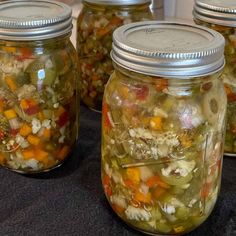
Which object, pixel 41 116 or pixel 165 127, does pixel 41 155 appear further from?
pixel 165 127

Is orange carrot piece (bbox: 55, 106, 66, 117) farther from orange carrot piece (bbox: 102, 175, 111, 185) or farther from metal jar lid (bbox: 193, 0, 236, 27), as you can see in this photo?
metal jar lid (bbox: 193, 0, 236, 27)

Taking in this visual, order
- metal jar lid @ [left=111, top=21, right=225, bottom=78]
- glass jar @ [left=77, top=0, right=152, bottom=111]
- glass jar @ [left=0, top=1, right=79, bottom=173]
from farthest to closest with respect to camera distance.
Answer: glass jar @ [left=77, top=0, right=152, bottom=111], glass jar @ [left=0, top=1, right=79, bottom=173], metal jar lid @ [left=111, top=21, right=225, bottom=78]

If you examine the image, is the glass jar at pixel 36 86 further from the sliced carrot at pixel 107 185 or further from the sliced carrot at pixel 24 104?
the sliced carrot at pixel 107 185

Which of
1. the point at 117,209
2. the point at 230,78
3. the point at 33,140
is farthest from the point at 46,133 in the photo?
the point at 230,78

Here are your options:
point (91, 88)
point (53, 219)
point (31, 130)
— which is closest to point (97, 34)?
point (91, 88)

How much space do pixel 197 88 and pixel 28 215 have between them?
24 centimetres

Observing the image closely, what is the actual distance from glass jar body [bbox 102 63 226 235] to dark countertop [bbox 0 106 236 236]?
0.09 feet

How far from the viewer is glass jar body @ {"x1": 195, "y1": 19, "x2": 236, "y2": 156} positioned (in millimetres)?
596

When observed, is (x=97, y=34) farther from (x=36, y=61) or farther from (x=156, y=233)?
(x=156, y=233)

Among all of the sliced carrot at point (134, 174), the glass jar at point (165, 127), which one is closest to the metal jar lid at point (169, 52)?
the glass jar at point (165, 127)

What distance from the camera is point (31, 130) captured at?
1.92ft

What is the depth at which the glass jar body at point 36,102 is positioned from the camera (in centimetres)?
56

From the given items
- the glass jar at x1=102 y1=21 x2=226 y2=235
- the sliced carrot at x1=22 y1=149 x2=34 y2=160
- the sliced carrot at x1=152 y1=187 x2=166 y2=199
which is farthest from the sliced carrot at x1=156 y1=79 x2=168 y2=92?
the sliced carrot at x1=22 y1=149 x2=34 y2=160

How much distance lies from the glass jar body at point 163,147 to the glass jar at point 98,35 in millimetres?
189
